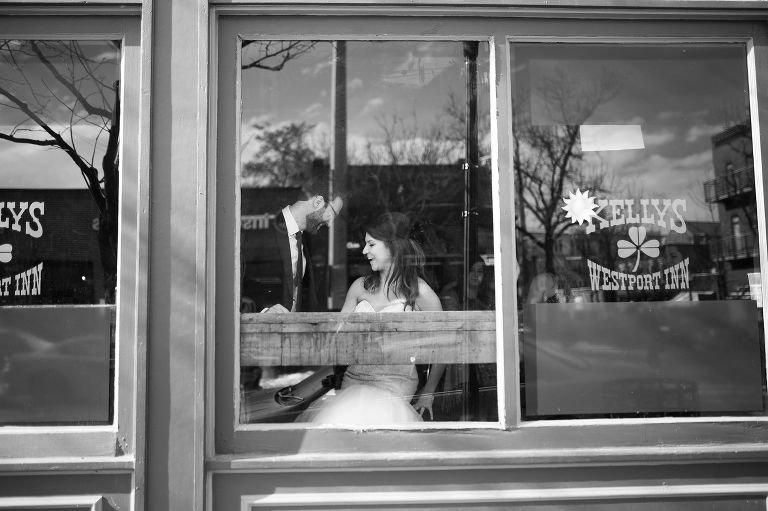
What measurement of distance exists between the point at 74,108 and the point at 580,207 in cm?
223

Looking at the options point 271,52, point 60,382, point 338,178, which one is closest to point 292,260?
point 271,52

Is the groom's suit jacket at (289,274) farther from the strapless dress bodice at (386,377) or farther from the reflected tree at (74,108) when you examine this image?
the reflected tree at (74,108)

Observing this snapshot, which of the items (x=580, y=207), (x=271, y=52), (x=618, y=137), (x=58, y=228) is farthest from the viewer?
(x=618, y=137)

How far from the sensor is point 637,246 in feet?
8.96

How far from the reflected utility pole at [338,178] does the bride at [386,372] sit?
0.22m

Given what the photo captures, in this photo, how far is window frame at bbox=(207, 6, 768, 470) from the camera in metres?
2.23

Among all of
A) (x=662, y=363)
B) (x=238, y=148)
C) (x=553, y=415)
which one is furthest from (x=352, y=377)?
(x=662, y=363)

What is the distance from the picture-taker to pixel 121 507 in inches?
85.1

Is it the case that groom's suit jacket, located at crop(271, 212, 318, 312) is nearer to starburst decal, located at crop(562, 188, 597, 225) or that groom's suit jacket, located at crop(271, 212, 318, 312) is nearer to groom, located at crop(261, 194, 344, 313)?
groom, located at crop(261, 194, 344, 313)

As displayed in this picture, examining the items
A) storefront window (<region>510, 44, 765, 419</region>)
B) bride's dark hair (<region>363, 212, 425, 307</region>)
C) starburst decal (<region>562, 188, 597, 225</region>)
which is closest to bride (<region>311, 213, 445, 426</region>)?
→ bride's dark hair (<region>363, 212, 425, 307</region>)

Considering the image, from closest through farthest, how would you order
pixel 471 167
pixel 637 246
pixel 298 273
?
pixel 637 246, pixel 298 273, pixel 471 167

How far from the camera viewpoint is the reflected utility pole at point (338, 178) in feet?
11.4

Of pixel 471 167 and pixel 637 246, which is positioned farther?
pixel 471 167

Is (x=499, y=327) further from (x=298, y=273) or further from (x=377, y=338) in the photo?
(x=298, y=273)
